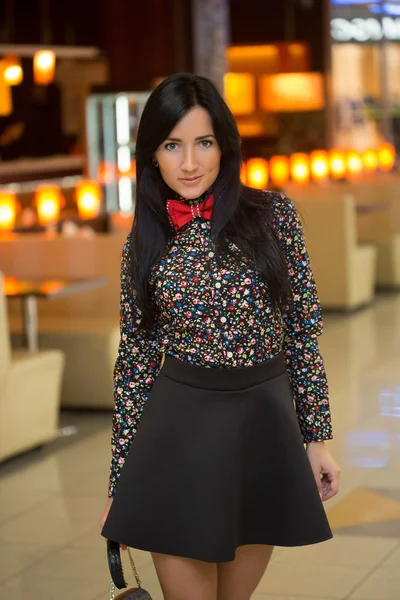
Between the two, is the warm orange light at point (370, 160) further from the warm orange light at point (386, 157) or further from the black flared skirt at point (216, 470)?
Result: the black flared skirt at point (216, 470)

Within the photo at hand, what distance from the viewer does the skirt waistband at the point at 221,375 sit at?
2.17 metres

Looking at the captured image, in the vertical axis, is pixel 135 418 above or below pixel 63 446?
above

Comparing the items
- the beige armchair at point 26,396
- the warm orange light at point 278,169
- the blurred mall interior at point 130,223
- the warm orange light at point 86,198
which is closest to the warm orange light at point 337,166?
the blurred mall interior at point 130,223

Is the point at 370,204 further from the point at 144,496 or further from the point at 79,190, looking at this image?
the point at 144,496

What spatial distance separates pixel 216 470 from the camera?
7.11 ft

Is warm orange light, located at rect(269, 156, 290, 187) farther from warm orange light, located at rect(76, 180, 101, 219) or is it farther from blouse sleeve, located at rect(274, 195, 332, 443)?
blouse sleeve, located at rect(274, 195, 332, 443)

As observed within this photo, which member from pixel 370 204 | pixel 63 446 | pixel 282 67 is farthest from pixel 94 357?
pixel 282 67

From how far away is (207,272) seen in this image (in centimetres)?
217

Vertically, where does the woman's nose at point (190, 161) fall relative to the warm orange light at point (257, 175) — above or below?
above

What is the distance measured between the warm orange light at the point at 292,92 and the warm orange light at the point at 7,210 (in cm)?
647

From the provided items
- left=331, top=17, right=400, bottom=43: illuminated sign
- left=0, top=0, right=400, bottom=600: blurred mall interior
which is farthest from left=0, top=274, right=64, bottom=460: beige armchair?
left=331, top=17, right=400, bottom=43: illuminated sign

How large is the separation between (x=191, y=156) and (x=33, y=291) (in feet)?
13.1

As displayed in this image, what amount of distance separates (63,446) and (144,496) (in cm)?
376

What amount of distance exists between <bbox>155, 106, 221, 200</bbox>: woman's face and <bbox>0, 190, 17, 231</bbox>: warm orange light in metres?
6.78
